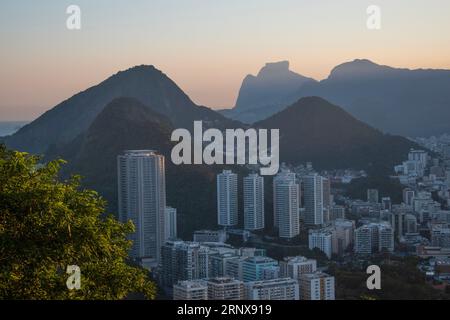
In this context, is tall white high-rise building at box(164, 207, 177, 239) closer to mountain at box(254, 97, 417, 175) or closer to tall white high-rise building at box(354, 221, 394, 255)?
tall white high-rise building at box(354, 221, 394, 255)

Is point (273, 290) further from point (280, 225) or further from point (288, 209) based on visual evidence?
point (288, 209)

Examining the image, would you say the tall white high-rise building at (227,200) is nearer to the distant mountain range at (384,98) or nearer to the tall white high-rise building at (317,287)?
the distant mountain range at (384,98)

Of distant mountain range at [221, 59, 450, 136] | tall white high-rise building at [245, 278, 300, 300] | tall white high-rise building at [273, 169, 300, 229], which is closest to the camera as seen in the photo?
tall white high-rise building at [245, 278, 300, 300]

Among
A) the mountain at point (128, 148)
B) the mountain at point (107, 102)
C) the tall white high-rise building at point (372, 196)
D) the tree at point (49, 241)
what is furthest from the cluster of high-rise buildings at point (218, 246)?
the tree at point (49, 241)

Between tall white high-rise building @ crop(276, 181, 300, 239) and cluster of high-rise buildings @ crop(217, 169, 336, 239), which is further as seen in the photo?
cluster of high-rise buildings @ crop(217, 169, 336, 239)

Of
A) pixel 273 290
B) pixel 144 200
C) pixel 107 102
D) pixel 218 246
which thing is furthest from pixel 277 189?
pixel 273 290

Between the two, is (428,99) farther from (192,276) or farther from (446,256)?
(192,276)

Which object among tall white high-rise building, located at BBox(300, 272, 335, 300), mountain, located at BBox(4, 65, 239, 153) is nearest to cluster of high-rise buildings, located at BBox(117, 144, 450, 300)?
tall white high-rise building, located at BBox(300, 272, 335, 300)
